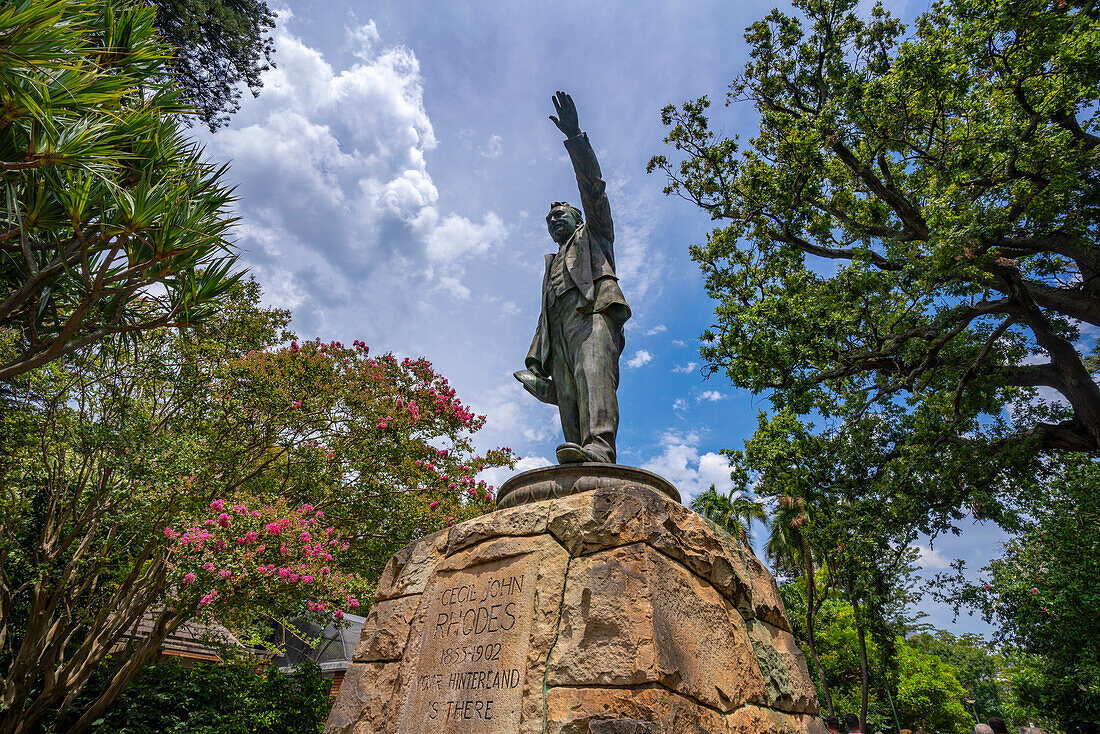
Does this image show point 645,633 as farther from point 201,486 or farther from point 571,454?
point 201,486

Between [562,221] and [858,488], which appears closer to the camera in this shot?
[562,221]

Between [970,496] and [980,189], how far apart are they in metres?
4.63

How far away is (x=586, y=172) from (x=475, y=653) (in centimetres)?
320

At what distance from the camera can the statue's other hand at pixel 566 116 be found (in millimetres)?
4355

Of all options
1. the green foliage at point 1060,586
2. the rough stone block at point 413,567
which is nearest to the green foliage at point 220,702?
the rough stone block at point 413,567

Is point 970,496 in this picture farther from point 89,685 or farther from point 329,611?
point 89,685

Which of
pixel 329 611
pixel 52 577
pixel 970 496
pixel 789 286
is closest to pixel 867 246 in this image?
pixel 789 286

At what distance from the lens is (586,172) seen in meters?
4.47

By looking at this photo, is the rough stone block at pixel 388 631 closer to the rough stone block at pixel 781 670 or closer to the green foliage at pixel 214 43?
the rough stone block at pixel 781 670

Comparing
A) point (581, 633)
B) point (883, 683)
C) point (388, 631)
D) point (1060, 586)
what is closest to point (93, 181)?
point (388, 631)

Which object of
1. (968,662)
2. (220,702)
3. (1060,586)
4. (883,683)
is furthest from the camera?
(968,662)

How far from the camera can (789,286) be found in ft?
36.7

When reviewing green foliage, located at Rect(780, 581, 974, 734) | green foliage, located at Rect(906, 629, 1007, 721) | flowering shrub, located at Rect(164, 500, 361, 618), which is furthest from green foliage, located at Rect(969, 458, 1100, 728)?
green foliage, located at Rect(906, 629, 1007, 721)

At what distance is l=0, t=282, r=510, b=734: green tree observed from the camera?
24.8 ft
